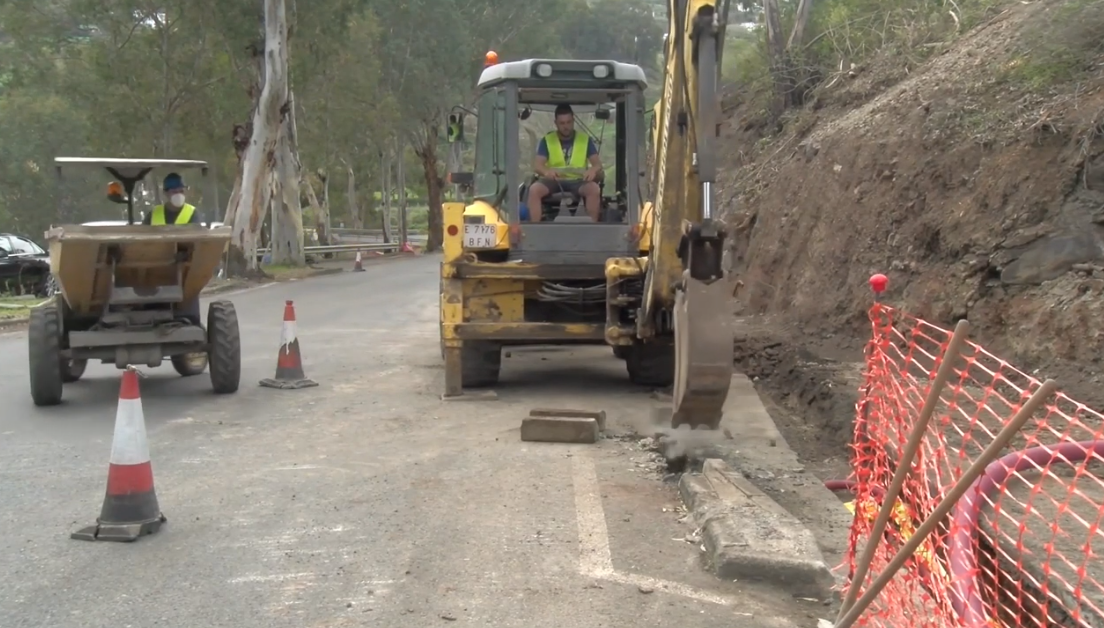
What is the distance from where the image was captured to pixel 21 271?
2664cm

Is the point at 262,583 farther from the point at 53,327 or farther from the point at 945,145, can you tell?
the point at 945,145

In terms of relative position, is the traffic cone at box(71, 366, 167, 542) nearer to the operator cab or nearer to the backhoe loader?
the backhoe loader

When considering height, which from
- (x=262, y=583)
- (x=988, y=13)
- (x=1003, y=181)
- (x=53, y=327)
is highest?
(x=988, y=13)

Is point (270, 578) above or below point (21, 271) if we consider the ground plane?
below

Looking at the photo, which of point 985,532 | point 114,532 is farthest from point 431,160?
point 985,532

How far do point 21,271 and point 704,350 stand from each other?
22625 mm

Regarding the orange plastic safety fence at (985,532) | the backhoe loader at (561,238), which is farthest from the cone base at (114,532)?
the backhoe loader at (561,238)

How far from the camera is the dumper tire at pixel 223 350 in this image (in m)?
11.3

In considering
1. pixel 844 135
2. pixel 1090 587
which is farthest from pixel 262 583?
pixel 844 135

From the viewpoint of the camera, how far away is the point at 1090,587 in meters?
5.20

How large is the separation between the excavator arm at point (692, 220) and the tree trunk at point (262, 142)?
21.3 metres

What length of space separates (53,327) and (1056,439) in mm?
8312

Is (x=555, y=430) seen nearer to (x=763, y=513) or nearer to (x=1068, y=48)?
(x=763, y=513)

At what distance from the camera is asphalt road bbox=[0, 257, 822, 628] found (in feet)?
18.3
